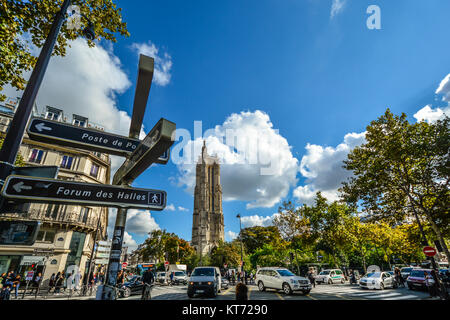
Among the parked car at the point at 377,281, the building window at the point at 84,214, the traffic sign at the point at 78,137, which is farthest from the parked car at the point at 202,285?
the building window at the point at 84,214

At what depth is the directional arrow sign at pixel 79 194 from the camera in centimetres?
274

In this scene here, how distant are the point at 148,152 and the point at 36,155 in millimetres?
28096

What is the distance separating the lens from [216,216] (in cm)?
8456

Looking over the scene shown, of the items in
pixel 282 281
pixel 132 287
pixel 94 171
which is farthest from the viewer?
pixel 94 171

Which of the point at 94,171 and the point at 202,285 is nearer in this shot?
the point at 202,285

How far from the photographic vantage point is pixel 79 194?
317 centimetres

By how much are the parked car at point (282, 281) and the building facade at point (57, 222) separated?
629 inches

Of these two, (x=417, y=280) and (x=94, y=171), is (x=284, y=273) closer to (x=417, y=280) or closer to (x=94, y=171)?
(x=417, y=280)

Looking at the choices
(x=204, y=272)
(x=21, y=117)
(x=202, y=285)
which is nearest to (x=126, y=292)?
(x=204, y=272)

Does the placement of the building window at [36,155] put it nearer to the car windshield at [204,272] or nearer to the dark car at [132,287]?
the dark car at [132,287]

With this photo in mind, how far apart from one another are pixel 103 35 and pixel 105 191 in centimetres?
550

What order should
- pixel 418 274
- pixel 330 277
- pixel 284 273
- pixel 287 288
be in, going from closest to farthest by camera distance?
pixel 287 288
pixel 284 273
pixel 418 274
pixel 330 277

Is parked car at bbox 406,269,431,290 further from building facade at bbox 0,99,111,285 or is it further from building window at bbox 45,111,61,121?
building window at bbox 45,111,61,121

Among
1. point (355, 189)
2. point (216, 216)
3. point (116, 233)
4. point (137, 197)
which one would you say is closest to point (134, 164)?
point (137, 197)
